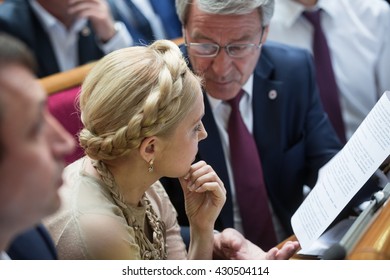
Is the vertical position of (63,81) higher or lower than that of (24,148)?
lower

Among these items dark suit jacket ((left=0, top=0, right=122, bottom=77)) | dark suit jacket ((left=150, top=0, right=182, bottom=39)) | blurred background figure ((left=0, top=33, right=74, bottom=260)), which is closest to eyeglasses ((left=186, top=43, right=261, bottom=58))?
dark suit jacket ((left=0, top=0, right=122, bottom=77))

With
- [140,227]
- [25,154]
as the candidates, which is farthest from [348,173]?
[25,154]

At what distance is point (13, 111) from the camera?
0.68 m

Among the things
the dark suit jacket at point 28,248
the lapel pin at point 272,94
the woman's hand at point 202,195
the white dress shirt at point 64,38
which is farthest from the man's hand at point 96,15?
the dark suit jacket at point 28,248

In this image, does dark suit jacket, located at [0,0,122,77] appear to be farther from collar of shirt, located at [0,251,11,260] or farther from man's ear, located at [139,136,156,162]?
collar of shirt, located at [0,251,11,260]

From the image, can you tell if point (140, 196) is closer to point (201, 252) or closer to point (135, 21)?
point (201, 252)

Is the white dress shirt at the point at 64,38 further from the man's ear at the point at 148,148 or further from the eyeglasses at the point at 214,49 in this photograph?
the man's ear at the point at 148,148

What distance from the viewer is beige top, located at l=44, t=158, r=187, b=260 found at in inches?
45.9

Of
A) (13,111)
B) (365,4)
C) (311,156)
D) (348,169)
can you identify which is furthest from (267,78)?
(13,111)

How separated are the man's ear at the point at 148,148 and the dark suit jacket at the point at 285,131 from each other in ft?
1.09

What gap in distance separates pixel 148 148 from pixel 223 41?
0.47 metres

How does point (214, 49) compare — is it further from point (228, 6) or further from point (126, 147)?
point (126, 147)

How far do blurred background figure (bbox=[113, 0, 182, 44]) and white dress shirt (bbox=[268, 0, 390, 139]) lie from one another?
370 mm

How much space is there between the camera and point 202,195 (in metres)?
1.37
